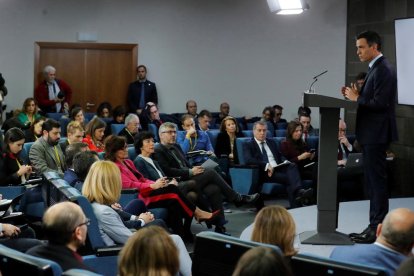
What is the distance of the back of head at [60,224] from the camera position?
330 centimetres

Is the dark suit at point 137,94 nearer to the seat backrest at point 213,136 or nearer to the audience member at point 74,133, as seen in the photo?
the seat backrest at point 213,136

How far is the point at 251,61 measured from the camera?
503 inches

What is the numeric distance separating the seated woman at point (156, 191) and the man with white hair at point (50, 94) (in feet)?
16.9

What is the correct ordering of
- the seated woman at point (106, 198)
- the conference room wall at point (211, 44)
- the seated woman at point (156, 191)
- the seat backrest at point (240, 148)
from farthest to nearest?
the conference room wall at point (211, 44) → the seat backrest at point (240, 148) → the seated woman at point (156, 191) → the seated woman at point (106, 198)

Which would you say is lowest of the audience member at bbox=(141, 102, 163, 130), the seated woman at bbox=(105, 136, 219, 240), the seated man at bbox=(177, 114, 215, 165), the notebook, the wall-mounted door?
the seated woman at bbox=(105, 136, 219, 240)

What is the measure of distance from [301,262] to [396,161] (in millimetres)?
7498

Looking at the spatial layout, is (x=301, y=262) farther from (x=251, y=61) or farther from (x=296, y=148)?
(x=251, y=61)

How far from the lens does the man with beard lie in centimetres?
690

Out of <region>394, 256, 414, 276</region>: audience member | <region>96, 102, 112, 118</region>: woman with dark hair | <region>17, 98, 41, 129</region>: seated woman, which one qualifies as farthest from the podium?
<region>96, 102, 112, 118</region>: woman with dark hair

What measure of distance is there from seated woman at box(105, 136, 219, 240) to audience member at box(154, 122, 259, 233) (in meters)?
0.53

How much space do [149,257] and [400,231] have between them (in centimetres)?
119

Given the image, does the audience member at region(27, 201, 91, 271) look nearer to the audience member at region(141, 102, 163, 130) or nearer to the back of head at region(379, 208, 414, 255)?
the back of head at region(379, 208, 414, 255)

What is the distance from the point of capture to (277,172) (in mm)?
8375

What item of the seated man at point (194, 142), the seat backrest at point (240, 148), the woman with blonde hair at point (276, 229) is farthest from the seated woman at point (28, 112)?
the woman with blonde hair at point (276, 229)
